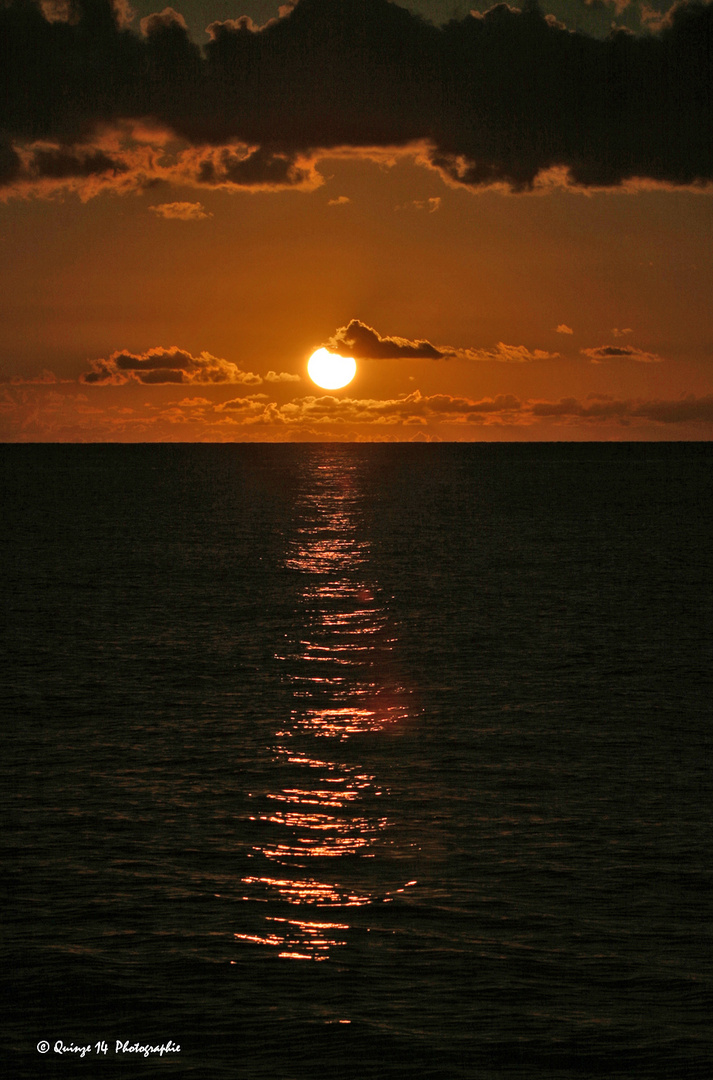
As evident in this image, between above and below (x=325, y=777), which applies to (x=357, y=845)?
below

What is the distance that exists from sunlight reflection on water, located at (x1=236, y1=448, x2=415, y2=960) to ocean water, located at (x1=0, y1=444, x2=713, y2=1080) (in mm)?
99

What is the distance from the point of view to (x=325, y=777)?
29.6 m

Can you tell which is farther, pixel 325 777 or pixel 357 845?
pixel 325 777

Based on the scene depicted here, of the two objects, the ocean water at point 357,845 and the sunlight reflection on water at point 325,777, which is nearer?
the ocean water at point 357,845

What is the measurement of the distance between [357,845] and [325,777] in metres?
5.12

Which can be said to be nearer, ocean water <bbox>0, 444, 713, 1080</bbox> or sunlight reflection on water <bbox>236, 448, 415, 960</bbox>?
ocean water <bbox>0, 444, 713, 1080</bbox>

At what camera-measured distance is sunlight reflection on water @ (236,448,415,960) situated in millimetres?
21719

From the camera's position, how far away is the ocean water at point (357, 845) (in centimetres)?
1742

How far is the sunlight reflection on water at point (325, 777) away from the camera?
21.7 metres

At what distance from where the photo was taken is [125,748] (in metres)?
31.9

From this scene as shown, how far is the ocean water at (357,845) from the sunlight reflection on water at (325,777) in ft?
0.33

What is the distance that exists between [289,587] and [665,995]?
176ft

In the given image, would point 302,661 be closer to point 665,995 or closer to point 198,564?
point 665,995

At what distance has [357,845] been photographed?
2458 cm
